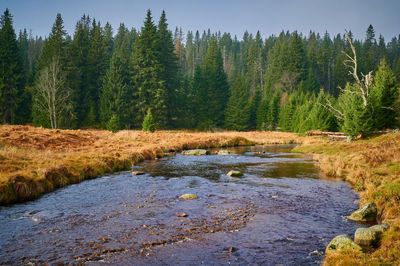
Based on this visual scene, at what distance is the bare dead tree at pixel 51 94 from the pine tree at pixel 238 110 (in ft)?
115

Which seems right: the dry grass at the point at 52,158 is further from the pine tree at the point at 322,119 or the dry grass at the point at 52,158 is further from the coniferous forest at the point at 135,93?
the pine tree at the point at 322,119

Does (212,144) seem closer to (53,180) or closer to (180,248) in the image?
(53,180)

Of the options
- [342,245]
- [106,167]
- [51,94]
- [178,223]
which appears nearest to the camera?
[342,245]

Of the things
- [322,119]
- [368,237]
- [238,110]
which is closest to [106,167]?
[368,237]

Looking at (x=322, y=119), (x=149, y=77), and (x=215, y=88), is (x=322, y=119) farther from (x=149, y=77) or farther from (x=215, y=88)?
(x=149, y=77)

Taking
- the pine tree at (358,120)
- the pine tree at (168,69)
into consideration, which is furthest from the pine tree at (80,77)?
the pine tree at (358,120)

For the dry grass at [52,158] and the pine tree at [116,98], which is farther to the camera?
the pine tree at [116,98]

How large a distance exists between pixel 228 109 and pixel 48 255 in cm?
6389

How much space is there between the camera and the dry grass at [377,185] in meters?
6.58

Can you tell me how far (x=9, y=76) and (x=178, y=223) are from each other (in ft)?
194

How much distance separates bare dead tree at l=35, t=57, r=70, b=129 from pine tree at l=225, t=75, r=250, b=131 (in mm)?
35015

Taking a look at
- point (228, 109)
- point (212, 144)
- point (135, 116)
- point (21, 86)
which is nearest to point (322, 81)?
point (228, 109)

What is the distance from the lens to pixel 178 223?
996 cm

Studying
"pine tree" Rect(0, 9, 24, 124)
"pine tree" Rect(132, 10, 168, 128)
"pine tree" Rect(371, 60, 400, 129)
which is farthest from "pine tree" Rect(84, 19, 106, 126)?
"pine tree" Rect(371, 60, 400, 129)
